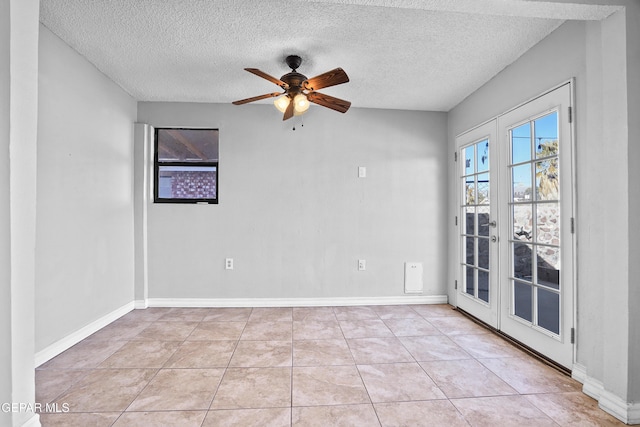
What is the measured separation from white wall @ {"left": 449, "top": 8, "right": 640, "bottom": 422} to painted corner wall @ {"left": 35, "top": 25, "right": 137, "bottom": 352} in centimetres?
367

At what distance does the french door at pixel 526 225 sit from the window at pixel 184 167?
2.96 m

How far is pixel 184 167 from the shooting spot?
362 centimetres

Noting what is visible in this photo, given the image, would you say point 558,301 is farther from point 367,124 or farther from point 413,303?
point 367,124

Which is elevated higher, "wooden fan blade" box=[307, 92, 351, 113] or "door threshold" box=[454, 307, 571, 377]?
"wooden fan blade" box=[307, 92, 351, 113]

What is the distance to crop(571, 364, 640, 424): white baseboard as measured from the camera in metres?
1.59

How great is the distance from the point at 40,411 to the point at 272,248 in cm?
228

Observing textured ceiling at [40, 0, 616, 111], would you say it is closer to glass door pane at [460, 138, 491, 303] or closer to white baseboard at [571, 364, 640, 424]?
glass door pane at [460, 138, 491, 303]

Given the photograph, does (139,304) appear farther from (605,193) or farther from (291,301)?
(605,193)

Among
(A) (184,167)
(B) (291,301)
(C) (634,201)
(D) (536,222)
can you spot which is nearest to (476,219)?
(D) (536,222)

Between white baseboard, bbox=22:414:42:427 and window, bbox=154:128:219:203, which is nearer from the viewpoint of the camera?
white baseboard, bbox=22:414:42:427

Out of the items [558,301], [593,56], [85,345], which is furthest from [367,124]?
[85,345]

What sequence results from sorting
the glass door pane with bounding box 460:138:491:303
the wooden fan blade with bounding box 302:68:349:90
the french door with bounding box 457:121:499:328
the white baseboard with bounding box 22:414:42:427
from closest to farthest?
the white baseboard with bounding box 22:414:42:427 < the wooden fan blade with bounding box 302:68:349:90 < the french door with bounding box 457:121:499:328 < the glass door pane with bounding box 460:138:491:303

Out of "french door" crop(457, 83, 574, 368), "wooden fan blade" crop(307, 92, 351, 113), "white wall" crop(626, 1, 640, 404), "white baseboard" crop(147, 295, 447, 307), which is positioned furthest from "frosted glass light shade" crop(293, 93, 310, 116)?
"white baseboard" crop(147, 295, 447, 307)

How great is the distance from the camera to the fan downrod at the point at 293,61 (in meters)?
2.48
